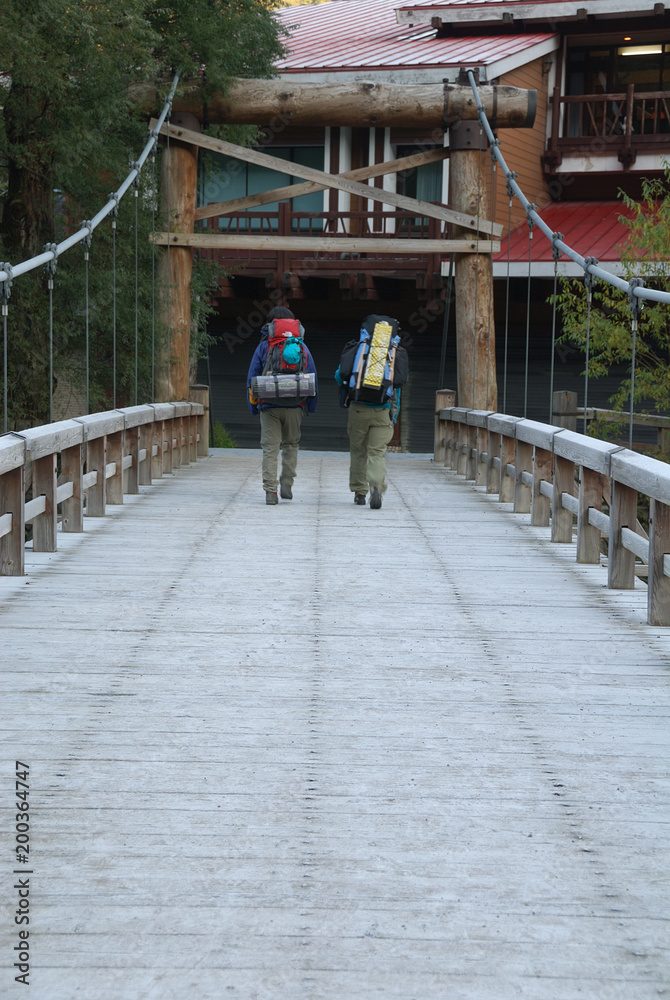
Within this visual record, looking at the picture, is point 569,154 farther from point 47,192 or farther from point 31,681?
point 31,681

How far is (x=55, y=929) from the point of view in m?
2.44

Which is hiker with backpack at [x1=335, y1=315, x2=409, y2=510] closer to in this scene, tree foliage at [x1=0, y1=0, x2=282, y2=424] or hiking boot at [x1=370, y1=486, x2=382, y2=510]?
hiking boot at [x1=370, y1=486, x2=382, y2=510]

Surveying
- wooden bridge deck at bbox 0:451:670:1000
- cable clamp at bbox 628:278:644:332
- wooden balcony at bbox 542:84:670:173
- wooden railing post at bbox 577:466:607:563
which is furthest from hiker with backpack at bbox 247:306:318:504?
wooden balcony at bbox 542:84:670:173

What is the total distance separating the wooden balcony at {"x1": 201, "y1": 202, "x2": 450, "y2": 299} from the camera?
19.0m

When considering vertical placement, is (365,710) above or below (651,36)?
below

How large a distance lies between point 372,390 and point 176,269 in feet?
17.5

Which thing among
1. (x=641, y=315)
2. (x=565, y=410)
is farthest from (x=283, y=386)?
(x=641, y=315)

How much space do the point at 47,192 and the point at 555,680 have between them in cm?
879

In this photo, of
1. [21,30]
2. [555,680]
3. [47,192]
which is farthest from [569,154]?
[555,680]

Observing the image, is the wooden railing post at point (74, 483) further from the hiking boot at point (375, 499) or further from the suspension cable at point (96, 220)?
the hiking boot at point (375, 499)

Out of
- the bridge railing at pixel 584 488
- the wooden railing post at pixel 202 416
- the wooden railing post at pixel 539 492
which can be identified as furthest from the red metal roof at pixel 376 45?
the wooden railing post at pixel 539 492

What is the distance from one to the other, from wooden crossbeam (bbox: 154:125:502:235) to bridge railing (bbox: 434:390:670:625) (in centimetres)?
280

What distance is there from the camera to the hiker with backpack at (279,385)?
9469 mm

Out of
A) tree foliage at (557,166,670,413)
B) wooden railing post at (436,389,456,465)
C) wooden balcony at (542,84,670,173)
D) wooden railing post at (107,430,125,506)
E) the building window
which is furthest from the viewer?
the building window
